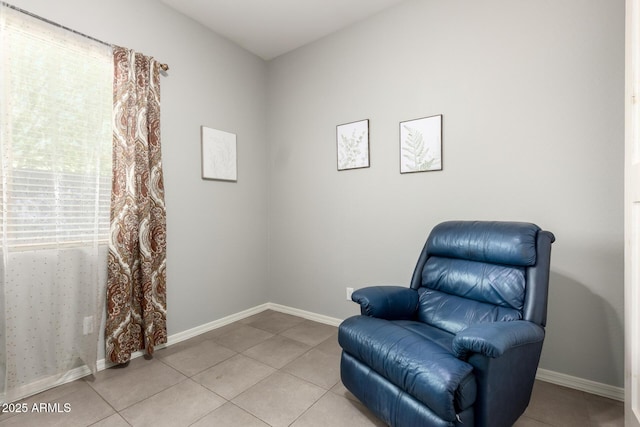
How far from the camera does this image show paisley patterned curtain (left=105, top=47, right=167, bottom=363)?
216 centimetres

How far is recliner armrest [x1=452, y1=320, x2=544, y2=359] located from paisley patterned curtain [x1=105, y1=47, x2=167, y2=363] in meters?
2.15

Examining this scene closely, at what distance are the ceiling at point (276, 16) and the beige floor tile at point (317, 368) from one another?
9.41 feet

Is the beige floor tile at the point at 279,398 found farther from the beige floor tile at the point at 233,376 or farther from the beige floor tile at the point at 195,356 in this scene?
the beige floor tile at the point at 195,356

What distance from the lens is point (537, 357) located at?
4.85 ft

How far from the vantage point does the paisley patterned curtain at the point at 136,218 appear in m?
2.16

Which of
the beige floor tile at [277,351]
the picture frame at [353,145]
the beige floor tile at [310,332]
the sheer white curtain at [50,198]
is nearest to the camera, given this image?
the sheer white curtain at [50,198]

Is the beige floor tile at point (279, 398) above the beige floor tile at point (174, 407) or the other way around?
the other way around

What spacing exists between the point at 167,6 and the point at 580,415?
13.2ft

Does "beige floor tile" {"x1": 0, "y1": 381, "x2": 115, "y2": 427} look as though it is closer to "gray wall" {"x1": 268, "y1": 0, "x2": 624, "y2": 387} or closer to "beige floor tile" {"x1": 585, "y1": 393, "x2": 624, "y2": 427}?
"gray wall" {"x1": 268, "y1": 0, "x2": 624, "y2": 387}

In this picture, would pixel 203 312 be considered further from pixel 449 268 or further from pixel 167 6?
pixel 167 6

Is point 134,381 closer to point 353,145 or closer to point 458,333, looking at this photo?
point 458,333

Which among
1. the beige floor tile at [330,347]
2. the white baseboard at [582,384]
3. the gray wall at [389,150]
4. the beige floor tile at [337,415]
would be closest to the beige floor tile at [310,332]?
the beige floor tile at [330,347]

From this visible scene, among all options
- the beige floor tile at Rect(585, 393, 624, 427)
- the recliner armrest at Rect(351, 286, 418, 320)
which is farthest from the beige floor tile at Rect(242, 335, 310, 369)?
the beige floor tile at Rect(585, 393, 624, 427)

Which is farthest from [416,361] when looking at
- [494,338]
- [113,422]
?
[113,422]
